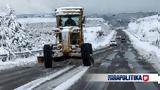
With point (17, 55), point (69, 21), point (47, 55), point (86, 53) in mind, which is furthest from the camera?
point (17, 55)

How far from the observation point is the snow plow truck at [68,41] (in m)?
27.0

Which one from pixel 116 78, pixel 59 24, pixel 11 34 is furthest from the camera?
pixel 11 34

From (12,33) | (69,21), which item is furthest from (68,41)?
(12,33)

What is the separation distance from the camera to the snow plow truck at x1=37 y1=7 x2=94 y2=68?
27016mm

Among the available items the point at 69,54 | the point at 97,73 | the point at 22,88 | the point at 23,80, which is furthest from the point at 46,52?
the point at 22,88

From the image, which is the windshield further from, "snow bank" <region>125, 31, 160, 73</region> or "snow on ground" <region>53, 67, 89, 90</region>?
"snow on ground" <region>53, 67, 89, 90</region>

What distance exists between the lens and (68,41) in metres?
27.9

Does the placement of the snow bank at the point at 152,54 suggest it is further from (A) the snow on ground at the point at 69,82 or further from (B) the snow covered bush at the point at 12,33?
(B) the snow covered bush at the point at 12,33

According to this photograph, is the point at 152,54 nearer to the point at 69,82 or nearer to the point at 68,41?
the point at 68,41

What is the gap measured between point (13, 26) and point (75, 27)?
1721cm

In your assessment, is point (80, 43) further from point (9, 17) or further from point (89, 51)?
point (9, 17)

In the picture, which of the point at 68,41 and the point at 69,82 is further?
the point at 68,41

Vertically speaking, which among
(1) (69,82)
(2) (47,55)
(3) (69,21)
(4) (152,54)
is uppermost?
(3) (69,21)

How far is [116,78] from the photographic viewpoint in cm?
1931
